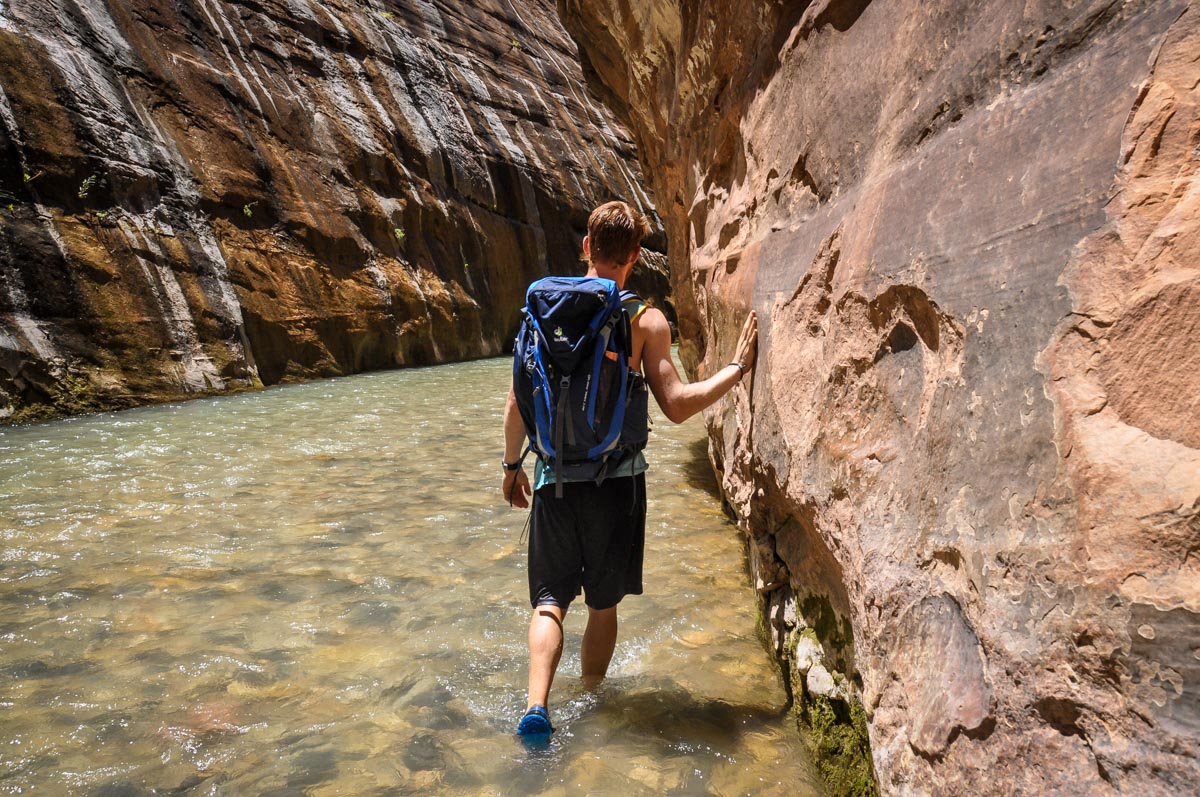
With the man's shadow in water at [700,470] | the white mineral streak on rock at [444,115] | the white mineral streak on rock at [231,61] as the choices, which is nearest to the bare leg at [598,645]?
the man's shadow in water at [700,470]

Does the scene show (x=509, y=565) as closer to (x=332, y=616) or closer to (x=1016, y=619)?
(x=332, y=616)

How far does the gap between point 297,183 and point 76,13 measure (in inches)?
146

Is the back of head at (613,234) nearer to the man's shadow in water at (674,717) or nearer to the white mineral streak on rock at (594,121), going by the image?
the man's shadow in water at (674,717)

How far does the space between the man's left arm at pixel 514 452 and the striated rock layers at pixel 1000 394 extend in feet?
3.07

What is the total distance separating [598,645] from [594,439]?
0.85 m

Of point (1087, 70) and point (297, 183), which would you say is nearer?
point (1087, 70)

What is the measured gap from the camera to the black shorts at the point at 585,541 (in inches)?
102

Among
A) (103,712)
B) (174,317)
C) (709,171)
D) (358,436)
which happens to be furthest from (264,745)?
(174,317)

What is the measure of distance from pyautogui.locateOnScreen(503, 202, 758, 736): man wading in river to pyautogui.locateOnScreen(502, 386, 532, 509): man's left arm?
0.28 ft

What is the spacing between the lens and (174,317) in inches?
397

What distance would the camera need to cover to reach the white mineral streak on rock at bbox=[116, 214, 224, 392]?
9977mm

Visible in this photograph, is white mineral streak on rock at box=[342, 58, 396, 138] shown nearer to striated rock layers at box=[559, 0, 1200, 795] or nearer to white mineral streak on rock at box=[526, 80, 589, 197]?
white mineral streak on rock at box=[526, 80, 589, 197]

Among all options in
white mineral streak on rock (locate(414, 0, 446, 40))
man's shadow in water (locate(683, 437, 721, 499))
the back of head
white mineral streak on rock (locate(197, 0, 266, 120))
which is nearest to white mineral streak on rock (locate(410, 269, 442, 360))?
white mineral streak on rock (locate(197, 0, 266, 120))

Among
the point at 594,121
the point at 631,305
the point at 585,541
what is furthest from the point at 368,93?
the point at 585,541
